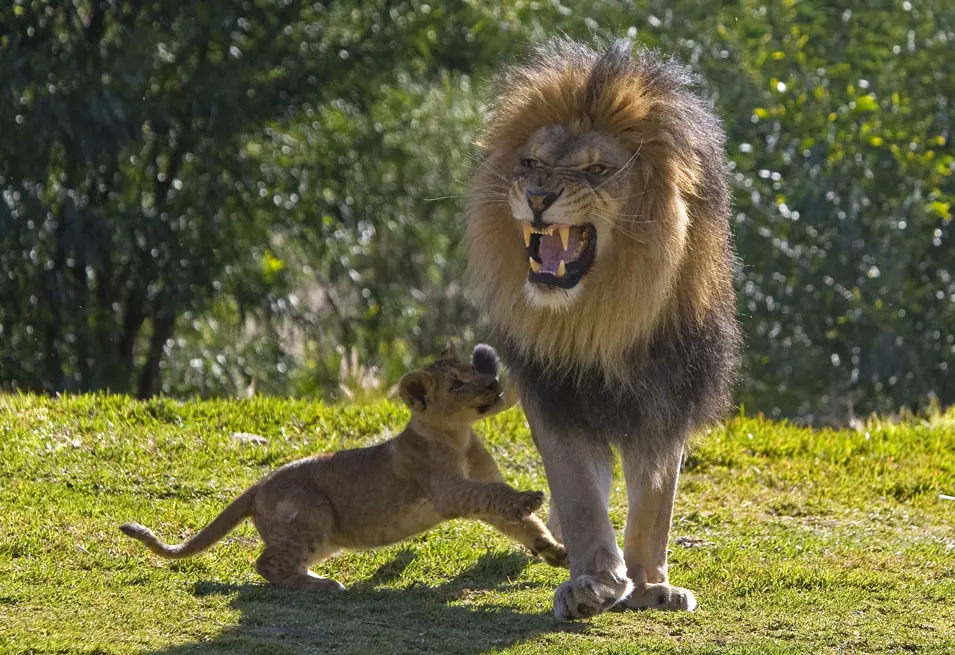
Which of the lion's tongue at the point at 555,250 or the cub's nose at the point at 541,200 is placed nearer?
the cub's nose at the point at 541,200

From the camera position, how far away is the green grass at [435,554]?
4309mm

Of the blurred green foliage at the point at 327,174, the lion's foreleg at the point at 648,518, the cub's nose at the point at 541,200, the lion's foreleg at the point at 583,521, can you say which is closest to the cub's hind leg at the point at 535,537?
the lion's foreleg at the point at 583,521

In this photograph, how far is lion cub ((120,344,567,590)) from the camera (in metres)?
4.90

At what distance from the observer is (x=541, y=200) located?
446cm

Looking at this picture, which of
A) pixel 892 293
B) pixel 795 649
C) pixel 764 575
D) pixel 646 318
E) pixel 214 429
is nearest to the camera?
pixel 795 649

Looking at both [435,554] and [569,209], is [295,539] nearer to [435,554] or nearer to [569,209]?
[435,554]

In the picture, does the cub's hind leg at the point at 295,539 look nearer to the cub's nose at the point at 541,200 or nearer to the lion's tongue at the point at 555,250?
the lion's tongue at the point at 555,250

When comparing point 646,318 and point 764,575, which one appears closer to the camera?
point 646,318

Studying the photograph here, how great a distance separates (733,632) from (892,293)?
697 centimetres

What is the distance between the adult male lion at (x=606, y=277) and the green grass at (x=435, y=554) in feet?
1.15

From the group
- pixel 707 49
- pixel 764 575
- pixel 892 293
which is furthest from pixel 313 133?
pixel 764 575

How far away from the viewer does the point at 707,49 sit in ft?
38.6

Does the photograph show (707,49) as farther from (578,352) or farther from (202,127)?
(578,352)

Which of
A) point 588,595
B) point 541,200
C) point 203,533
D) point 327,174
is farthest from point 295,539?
point 327,174
